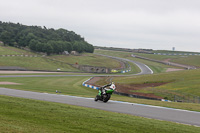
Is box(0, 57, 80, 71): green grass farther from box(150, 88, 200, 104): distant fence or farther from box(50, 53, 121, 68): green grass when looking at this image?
box(150, 88, 200, 104): distant fence

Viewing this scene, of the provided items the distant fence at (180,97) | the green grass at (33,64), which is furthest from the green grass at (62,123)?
the green grass at (33,64)

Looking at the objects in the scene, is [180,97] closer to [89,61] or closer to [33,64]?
[33,64]

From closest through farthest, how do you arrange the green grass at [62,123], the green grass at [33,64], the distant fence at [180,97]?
the green grass at [62,123], the distant fence at [180,97], the green grass at [33,64]

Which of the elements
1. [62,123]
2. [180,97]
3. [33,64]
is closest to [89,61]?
[33,64]

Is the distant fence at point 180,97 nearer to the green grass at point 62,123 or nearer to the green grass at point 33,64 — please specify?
the green grass at point 62,123

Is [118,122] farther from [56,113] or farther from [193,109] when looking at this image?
[193,109]

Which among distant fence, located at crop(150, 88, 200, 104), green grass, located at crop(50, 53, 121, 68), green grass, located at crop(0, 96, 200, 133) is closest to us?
green grass, located at crop(0, 96, 200, 133)

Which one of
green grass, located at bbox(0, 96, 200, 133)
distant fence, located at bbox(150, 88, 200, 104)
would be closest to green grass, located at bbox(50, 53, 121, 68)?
distant fence, located at bbox(150, 88, 200, 104)

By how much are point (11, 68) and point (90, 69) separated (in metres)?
33.6

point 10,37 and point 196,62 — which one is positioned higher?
point 10,37

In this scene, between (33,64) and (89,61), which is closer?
(33,64)

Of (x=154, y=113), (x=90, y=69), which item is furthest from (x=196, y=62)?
(x=154, y=113)

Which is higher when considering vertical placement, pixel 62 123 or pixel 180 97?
pixel 62 123

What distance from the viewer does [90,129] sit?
31.9 ft
